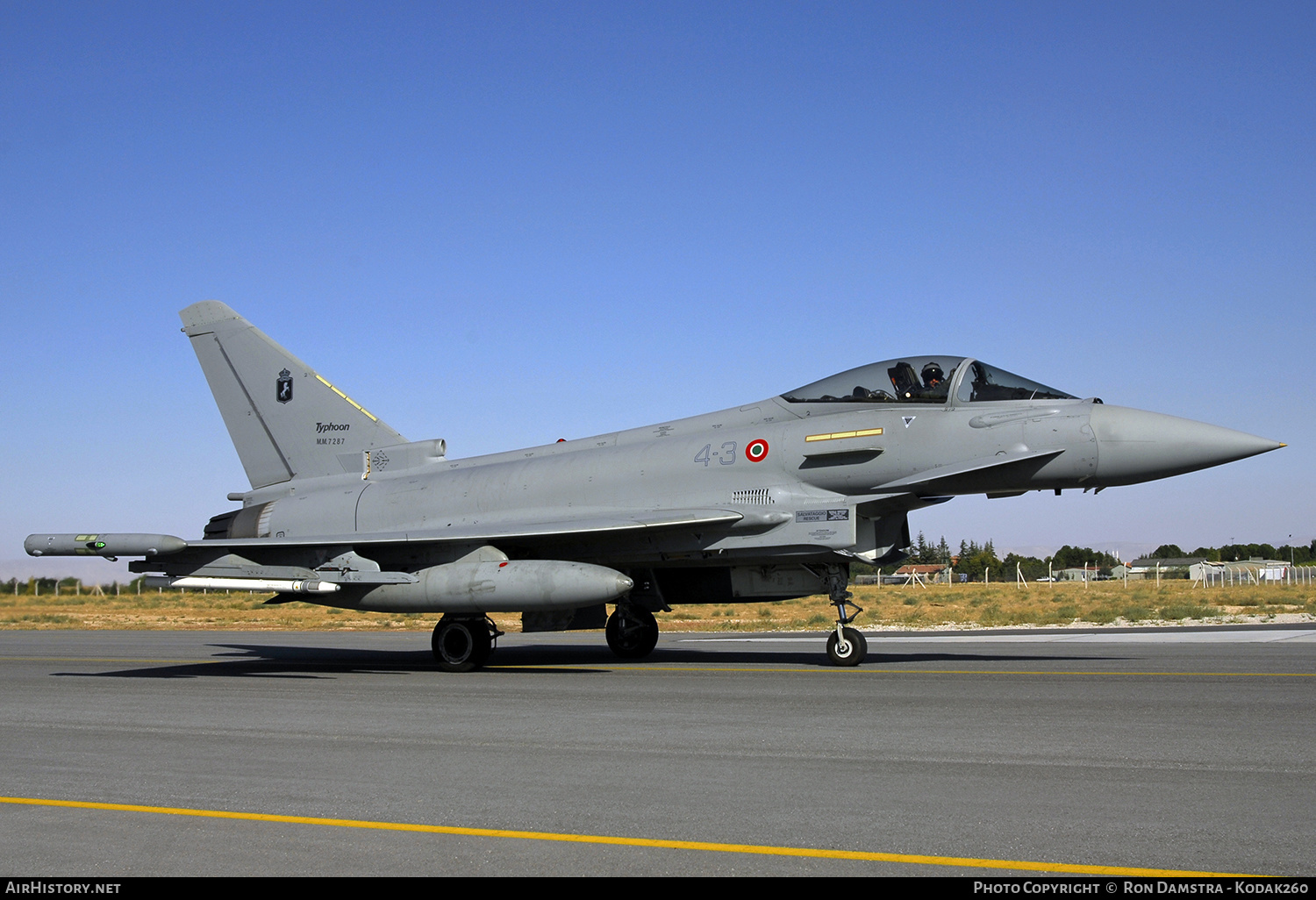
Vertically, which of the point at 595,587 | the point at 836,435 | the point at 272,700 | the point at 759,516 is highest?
the point at 836,435

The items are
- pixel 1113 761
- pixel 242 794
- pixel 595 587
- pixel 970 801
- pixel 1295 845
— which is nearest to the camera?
pixel 1295 845

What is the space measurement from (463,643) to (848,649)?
5.32m

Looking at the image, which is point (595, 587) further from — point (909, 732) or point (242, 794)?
point (242, 794)

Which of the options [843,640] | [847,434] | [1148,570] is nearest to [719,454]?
[847,434]

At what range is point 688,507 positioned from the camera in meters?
14.7

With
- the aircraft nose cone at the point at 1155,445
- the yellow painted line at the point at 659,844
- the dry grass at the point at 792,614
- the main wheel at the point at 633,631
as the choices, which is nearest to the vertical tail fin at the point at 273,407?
the main wheel at the point at 633,631

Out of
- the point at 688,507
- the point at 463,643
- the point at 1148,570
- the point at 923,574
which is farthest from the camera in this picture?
the point at 1148,570

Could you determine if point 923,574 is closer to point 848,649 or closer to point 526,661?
point 526,661

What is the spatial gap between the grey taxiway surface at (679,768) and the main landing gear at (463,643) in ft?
3.40

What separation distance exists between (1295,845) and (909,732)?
3514mm

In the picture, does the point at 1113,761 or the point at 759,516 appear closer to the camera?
the point at 1113,761
